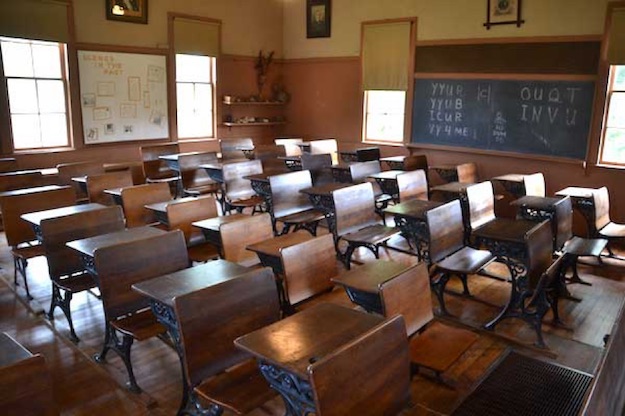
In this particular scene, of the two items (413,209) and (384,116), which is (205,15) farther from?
(413,209)

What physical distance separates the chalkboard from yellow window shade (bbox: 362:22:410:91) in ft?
1.22

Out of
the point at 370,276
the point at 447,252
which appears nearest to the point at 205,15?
the point at 447,252

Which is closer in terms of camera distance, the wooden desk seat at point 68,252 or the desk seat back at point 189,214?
the wooden desk seat at point 68,252

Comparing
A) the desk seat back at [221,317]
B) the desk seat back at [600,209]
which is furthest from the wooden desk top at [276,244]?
the desk seat back at [600,209]

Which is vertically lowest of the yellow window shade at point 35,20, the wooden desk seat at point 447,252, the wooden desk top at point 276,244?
the wooden desk seat at point 447,252

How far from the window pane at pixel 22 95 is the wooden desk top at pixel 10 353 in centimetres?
533

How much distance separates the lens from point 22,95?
6289 mm

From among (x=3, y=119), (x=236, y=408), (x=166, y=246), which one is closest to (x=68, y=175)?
(x=3, y=119)

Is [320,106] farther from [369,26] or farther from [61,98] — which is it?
[61,98]

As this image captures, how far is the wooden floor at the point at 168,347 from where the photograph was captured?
2.63 m

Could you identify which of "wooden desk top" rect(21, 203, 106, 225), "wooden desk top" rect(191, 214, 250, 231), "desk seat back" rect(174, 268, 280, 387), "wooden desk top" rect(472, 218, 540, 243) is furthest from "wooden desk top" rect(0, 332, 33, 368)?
"wooden desk top" rect(472, 218, 540, 243)

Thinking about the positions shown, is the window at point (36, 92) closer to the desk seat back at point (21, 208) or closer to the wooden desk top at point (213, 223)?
the desk seat back at point (21, 208)

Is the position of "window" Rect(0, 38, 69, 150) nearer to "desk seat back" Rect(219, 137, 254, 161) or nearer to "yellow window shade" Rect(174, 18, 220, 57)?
"yellow window shade" Rect(174, 18, 220, 57)

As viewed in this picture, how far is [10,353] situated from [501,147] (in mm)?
5978
